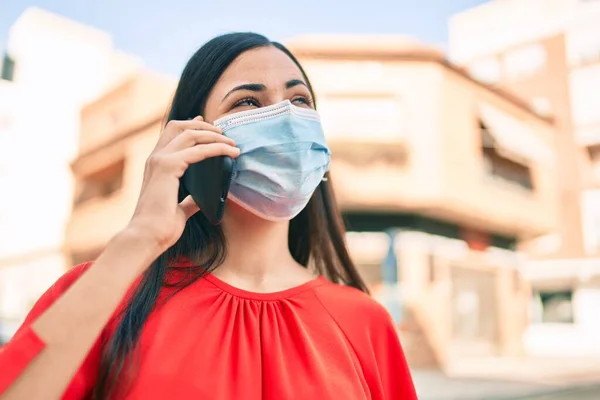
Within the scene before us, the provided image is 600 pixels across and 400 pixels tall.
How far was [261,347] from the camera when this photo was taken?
1.06 metres

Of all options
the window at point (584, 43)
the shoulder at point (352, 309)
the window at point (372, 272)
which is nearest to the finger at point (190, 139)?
the shoulder at point (352, 309)

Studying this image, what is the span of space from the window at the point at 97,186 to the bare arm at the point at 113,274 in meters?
14.3

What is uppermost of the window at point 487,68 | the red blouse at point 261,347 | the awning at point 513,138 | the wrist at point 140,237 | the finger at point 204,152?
the window at point 487,68

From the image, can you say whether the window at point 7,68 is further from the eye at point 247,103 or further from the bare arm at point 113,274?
the bare arm at point 113,274

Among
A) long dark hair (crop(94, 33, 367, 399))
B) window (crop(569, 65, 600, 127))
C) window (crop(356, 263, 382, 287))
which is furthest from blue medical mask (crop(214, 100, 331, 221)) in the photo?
window (crop(569, 65, 600, 127))

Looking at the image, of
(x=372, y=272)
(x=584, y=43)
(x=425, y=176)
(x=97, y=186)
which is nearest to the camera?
(x=425, y=176)

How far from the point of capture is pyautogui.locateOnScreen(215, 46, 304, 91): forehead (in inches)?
45.8

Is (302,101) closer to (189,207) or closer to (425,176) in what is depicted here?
(189,207)

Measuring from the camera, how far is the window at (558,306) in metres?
16.2

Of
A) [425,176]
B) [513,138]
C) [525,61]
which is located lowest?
[425,176]

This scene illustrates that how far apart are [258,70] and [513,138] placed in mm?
12057

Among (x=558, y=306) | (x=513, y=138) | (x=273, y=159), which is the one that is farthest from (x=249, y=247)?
(x=558, y=306)

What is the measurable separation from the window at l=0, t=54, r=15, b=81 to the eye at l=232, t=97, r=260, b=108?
10.4 metres

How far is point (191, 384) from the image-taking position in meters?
0.93
